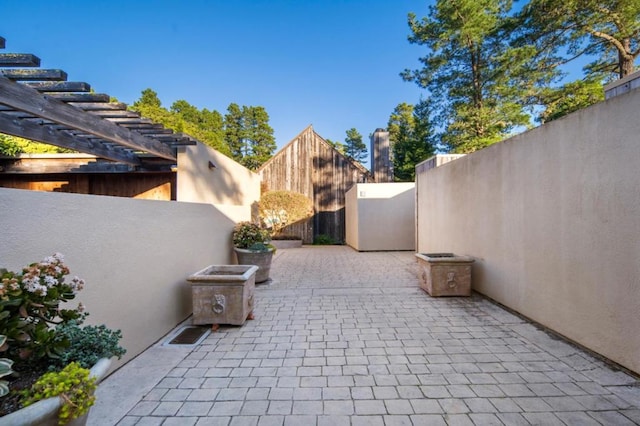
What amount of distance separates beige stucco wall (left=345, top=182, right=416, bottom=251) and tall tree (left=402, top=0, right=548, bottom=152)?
422 cm

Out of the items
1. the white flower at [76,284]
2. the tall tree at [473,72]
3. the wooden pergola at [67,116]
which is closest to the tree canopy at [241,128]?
the tall tree at [473,72]

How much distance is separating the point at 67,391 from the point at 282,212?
436 inches

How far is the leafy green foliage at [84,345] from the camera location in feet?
4.78

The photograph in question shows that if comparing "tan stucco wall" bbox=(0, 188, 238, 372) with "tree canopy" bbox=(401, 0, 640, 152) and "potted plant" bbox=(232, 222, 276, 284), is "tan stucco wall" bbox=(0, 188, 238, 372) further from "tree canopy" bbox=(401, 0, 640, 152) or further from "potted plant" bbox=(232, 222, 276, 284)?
"tree canopy" bbox=(401, 0, 640, 152)

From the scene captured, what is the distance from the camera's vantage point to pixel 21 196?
1874 mm

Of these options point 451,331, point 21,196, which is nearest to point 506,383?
point 451,331

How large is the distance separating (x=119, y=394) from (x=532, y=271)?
441 cm

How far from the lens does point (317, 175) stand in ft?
46.6

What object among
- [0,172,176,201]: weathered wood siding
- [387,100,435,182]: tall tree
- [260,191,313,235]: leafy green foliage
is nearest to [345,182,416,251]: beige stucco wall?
[260,191,313,235]: leafy green foliage

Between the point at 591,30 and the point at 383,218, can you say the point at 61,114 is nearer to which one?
the point at 383,218

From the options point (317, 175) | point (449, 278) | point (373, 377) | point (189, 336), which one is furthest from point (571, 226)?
point (317, 175)

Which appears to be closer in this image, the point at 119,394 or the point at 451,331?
the point at 119,394

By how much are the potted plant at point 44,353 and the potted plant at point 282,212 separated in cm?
1050

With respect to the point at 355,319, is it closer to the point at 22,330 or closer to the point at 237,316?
the point at 237,316
